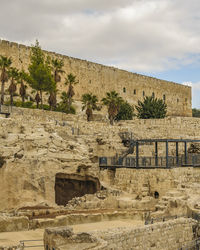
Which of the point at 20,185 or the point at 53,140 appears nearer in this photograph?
the point at 20,185

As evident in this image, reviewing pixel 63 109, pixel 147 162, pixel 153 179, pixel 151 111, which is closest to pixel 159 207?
pixel 153 179

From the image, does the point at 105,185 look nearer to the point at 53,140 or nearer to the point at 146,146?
the point at 53,140

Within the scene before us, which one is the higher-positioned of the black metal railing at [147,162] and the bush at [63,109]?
the bush at [63,109]

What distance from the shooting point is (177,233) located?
1471 centimetres

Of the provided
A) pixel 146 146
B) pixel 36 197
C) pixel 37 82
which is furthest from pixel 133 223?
pixel 37 82

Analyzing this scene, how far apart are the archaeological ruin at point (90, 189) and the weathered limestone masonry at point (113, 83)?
44.8ft

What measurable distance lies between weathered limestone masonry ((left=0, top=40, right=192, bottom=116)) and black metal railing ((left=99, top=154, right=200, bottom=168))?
2090 cm

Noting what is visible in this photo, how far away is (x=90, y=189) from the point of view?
2386 centimetres

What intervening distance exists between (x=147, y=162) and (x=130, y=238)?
36.5 feet

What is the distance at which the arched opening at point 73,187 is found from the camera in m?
23.2

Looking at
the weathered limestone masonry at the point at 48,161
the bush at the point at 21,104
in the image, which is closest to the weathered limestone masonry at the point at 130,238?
the weathered limestone masonry at the point at 48,161

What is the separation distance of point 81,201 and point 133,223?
13.5 feet

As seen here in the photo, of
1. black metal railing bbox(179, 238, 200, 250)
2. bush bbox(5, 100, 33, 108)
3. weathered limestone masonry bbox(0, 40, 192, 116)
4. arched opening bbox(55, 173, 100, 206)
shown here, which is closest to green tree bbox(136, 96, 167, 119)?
weathered limestone masonry bbox(0, 40, 192, 116)

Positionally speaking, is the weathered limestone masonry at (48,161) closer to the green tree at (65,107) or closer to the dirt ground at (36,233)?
the dirt ground at (36,233)
